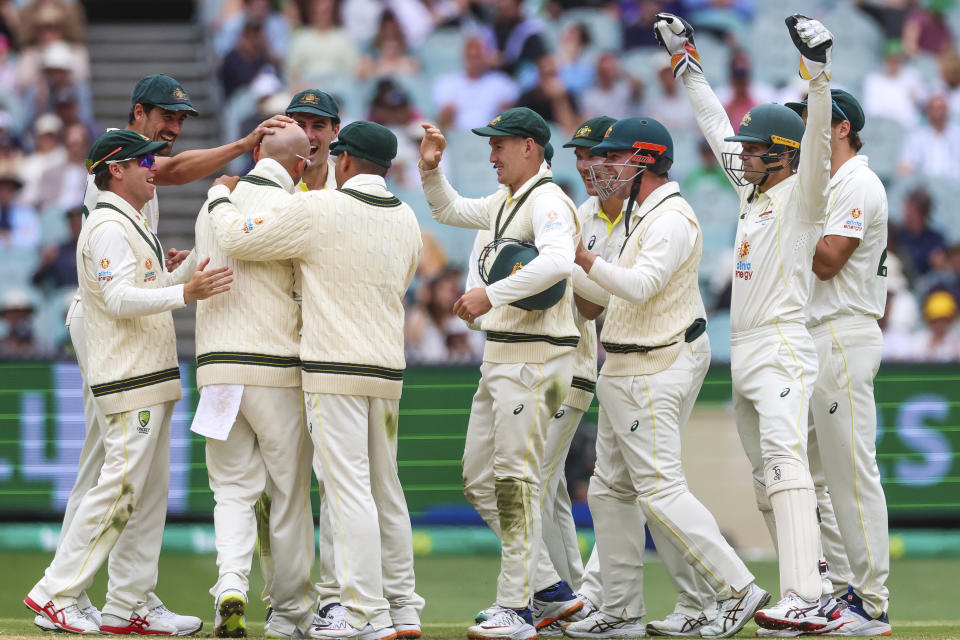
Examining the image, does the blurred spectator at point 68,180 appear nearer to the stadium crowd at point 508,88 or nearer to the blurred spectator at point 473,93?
the stadium crowd at point 508,88

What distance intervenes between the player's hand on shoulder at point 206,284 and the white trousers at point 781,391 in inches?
96.0

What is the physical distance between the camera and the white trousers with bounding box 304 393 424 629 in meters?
5.83

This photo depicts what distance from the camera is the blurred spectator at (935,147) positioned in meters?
14.7

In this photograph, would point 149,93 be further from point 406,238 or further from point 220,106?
point 220,106

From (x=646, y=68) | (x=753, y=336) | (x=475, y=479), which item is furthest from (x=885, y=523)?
(x=646, y=68)

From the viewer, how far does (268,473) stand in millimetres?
6195

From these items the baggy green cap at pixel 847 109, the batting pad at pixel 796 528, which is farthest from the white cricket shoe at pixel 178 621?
the baggy green cap at pixel 847 109

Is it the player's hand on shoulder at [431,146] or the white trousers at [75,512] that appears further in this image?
the player's hand on shoulder at [431,146]

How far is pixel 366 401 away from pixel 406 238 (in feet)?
2.55

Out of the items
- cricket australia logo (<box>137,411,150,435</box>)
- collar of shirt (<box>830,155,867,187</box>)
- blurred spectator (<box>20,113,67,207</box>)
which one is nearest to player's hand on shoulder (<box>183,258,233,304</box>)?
cricket australia logo (<box>137,411,150,435</box>)

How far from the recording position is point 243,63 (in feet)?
45.9

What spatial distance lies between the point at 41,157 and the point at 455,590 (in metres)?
6.80

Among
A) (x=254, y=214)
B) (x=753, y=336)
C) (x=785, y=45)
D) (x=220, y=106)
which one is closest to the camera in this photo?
(x=254, y=214)

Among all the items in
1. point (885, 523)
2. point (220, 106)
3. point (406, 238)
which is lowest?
point (885, 523)
